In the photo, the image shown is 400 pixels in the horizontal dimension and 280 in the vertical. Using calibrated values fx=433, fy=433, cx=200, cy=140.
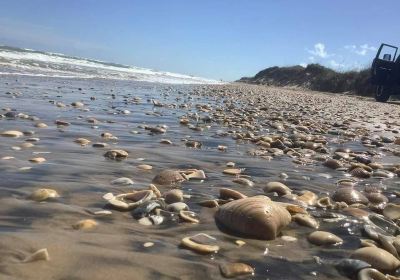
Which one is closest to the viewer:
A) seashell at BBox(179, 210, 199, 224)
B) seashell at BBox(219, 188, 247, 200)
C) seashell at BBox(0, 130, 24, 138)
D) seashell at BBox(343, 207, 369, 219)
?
seashell at BBox(179, 210, 199, 224)

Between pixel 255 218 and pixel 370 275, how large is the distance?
0.62m

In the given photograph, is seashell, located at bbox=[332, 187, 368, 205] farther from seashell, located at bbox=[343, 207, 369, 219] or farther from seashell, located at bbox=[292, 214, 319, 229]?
seashell, located at bbox=[292, 214, 319, 229]

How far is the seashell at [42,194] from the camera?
2.60 meters

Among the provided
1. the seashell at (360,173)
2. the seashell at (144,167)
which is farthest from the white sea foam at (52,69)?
the seashell at (360,173)

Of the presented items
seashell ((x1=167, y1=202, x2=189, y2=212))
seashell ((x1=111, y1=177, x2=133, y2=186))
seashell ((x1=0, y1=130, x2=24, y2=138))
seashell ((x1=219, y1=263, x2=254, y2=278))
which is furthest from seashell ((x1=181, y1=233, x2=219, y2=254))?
seashell ((x1=0, y1=130, x2=24, y2=138))

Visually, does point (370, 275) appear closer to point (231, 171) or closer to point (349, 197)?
point (349, 197)

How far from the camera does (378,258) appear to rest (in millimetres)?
1992

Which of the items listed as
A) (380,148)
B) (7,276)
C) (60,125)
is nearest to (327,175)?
(380,148)

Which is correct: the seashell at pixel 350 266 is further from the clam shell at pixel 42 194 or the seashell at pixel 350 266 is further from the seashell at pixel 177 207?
the clam shell at pixel 42 194

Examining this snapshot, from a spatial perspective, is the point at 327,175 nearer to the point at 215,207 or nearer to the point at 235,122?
the point at 215,207

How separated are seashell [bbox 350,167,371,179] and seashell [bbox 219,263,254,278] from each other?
2.55 metres

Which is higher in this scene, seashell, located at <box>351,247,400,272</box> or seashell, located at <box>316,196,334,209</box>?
seashell, located at <box>351,247,400,272</box>

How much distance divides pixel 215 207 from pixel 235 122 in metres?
5.11

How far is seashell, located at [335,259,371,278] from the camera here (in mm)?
1919
